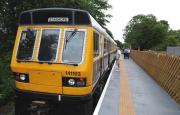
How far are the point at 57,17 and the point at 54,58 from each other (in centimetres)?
105

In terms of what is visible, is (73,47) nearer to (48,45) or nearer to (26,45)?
(48,45)

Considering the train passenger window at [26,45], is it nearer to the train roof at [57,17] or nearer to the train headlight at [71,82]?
the train roof at [57,17]

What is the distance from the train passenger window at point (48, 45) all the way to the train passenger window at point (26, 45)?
0.26 metres

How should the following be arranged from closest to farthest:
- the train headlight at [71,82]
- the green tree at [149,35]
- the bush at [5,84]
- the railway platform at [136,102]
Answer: the train headlight at [71,82] < the railway platform at [136,102] < the bush at [5,84] < the green tree at [149,35]

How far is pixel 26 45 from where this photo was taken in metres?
9.05

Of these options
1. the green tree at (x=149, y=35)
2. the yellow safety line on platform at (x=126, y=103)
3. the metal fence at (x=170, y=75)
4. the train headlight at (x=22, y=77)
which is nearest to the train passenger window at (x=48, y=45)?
the train headlight at (x=22, y=77)

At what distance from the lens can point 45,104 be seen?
28.0ft

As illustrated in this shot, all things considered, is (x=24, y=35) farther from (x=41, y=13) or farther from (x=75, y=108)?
(x=75, y=108)

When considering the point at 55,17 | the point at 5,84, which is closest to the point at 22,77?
the point at 55,17

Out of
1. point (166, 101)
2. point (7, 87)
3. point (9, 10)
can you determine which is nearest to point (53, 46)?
point (7, 87)

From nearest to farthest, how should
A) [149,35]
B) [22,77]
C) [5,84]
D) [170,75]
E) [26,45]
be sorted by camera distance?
[22,77] → [26,45] → [5,84] → [170,75] → [149,35]

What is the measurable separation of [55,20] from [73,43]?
76cm

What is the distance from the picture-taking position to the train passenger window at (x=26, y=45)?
29.3ft

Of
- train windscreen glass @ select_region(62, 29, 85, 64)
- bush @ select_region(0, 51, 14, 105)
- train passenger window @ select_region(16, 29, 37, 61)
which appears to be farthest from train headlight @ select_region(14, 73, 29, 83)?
bush @ select_region(0, 51, 14, 105)
